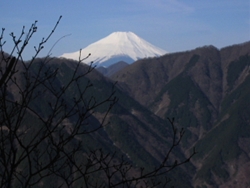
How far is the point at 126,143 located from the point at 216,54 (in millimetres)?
70505

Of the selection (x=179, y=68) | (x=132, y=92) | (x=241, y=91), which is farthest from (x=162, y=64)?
(x=241, y=91)

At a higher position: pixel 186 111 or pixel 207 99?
pixel 207 99

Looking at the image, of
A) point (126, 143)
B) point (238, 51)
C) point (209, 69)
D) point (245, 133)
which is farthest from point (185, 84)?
point (126, 143)

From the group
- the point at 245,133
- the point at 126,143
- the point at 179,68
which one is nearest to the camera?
the point at 126,143

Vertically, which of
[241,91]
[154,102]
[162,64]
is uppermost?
[162,64]

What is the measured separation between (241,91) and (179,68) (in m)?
31.9

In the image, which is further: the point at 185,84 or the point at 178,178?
the point at 185,84

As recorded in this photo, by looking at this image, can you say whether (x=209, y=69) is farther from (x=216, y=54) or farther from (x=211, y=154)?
(x=211, y=154)

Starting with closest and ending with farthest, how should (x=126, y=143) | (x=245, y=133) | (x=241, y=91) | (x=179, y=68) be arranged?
(x=126, y=143) → (x=245, y=133) → (x=241, y=91) → (x=179, y=68)

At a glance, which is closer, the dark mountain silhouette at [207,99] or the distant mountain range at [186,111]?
the distant mountain range at [186,111]

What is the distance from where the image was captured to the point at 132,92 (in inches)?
7087

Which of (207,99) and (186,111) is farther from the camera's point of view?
(207,99)

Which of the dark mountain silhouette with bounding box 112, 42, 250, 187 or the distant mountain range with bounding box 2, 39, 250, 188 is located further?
the dark mountain silhouette with bounding box 112, 42, 250, 187

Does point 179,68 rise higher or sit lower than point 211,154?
higher
